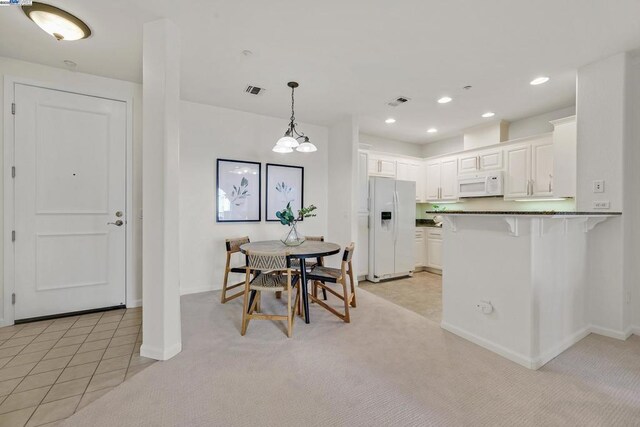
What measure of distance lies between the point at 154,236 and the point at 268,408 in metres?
1.42

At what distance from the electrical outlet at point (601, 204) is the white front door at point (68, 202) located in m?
4.75

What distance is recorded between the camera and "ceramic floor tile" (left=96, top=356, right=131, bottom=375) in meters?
1.93

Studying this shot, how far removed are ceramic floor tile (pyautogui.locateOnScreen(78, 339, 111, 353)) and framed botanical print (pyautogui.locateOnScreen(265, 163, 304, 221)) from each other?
2.34 meters

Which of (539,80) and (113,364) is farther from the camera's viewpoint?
(539,80)

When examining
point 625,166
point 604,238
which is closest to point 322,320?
point 604,238

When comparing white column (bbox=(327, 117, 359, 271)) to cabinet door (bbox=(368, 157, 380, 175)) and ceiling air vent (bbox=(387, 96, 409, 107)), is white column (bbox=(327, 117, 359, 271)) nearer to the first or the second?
ceiling air vent (bbox=(387, 96, 409, 107))

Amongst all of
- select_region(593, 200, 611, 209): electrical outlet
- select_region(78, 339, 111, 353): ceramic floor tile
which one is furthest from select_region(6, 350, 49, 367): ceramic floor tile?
select_region(593, 200, 611, 209): electrical outlet

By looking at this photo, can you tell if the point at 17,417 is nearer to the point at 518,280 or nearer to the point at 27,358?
the point at 27,358

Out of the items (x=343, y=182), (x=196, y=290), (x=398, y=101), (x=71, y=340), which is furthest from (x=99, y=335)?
(x=398, y=101)

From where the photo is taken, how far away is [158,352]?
2049mm

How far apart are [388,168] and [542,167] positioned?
7.22ft

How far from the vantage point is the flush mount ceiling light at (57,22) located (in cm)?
194

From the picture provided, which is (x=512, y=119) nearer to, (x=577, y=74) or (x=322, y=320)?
(x=577, y=74)

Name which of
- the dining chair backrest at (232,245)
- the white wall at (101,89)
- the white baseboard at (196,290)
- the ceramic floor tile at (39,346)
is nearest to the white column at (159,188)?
the ceramic floor tile at (39,346)
